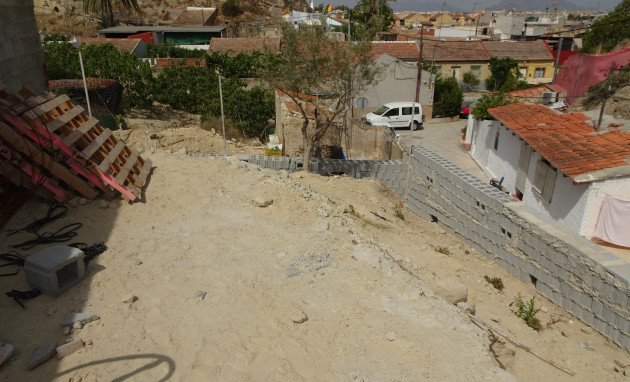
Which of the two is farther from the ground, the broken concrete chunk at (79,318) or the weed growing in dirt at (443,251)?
the broken concrete chunk at (79,318)

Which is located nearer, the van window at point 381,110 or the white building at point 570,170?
the white building at point 570,170

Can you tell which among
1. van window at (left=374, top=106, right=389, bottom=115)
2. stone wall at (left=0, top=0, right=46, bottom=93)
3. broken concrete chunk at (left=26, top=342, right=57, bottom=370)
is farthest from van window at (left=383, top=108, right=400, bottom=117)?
broken concrete chunk at (left=26, top=342, right=57, bottom=370)

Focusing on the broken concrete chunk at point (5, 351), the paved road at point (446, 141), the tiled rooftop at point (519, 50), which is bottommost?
the paved road at point (446, 141)

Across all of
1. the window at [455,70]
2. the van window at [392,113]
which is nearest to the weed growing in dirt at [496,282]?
the van window at [392,113]

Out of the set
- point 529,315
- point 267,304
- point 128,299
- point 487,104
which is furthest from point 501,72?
point 128,299

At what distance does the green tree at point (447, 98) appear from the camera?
85.7 feet

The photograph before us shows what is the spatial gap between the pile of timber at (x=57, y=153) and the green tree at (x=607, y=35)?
1428 inches

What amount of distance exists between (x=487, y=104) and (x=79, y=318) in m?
16.6

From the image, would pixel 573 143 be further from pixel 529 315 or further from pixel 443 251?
pixel 529 315

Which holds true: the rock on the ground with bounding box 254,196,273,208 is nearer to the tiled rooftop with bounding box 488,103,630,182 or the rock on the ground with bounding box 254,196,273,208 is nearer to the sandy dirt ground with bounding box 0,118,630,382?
the sandy dirt ground with bounding box 0,118,630,382

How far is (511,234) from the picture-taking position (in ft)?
30.0

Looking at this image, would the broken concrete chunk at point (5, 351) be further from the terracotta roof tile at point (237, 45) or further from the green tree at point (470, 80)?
the green tree at point (470, 80)

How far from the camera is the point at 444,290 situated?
267 inches

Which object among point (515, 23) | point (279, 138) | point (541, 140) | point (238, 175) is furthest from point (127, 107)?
point (515, 23)
